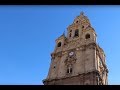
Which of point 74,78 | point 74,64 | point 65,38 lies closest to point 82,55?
point 74,64

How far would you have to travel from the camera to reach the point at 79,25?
41.8 meters

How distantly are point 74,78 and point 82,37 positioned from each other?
33.0 feet

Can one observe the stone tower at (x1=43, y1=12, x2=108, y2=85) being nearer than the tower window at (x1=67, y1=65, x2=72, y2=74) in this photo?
Yes

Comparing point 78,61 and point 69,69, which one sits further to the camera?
point 78,61

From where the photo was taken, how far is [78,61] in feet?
106

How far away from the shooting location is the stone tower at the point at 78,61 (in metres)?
28.7

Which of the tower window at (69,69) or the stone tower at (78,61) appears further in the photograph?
the tower window at (69,69)

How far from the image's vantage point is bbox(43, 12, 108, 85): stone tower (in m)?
28.7

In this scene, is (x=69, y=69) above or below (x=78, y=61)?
below
